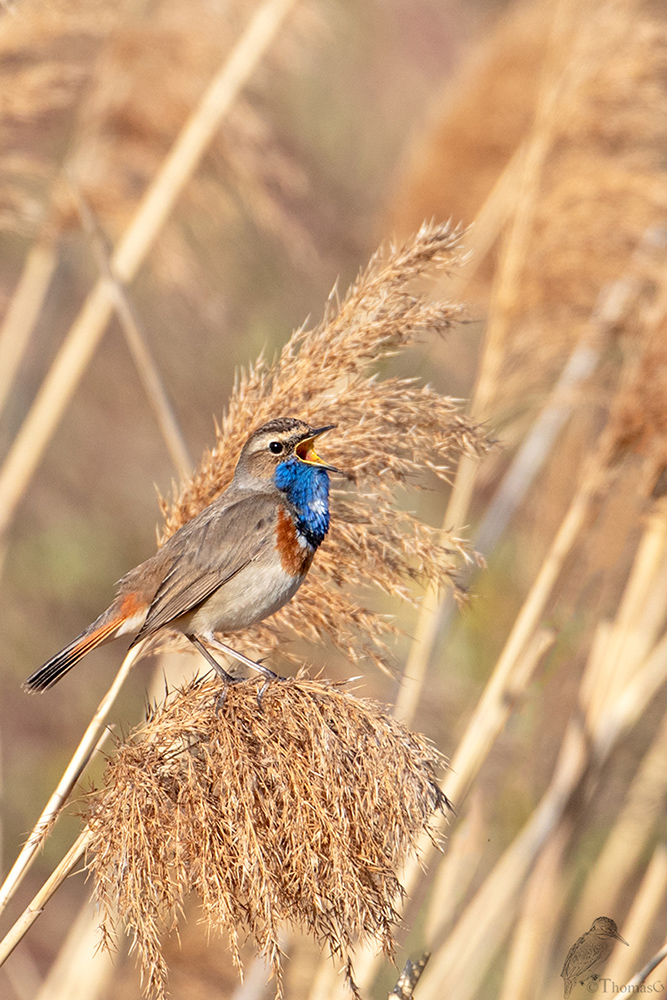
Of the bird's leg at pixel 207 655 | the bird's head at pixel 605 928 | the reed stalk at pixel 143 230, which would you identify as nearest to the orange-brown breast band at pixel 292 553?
the bird's leg at pixel 207 655

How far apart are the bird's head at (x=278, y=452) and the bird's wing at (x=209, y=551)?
7 cm

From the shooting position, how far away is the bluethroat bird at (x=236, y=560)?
2.46 metres

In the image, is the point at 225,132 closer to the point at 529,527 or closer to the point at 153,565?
the point at 153,565

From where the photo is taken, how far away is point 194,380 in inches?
314

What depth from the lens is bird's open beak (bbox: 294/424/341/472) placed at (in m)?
2.41

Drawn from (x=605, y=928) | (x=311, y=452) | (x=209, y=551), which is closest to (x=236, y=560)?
(x=209, y=551)

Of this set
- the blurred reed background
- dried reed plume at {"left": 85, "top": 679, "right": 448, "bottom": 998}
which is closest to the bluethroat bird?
the blurred reed background

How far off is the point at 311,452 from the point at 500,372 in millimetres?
1240

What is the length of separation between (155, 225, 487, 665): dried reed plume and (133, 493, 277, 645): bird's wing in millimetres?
55

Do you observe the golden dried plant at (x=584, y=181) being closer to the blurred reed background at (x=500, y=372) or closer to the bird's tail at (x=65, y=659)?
the blurred reed background at (x=500, y=372)

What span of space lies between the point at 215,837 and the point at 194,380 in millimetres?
6387

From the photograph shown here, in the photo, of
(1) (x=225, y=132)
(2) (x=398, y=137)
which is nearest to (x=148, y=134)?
(1) (x=225, y=132)

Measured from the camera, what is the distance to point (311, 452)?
249 cm

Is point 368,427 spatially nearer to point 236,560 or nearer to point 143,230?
point 236,560
